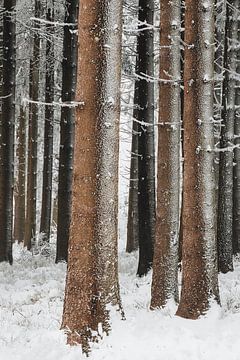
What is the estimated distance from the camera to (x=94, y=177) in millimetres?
5902

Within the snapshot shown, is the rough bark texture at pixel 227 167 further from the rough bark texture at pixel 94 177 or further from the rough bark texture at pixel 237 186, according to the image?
the rough bark texture at pixel 94 177

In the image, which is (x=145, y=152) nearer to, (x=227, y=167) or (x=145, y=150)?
(x=145, y=150)

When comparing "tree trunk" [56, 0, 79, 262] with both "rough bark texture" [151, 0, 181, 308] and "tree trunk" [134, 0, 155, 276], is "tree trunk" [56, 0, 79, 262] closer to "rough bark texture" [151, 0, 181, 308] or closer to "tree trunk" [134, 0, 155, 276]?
"tree trunk" [134, 0, 155, 276]

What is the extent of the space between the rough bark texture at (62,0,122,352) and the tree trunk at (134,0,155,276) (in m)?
4.95

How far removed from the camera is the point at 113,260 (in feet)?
19.8

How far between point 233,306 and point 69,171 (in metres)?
6.93

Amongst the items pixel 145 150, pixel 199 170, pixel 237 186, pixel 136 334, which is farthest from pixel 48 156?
pixel 136 334

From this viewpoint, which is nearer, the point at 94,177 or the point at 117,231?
the point at 94,177

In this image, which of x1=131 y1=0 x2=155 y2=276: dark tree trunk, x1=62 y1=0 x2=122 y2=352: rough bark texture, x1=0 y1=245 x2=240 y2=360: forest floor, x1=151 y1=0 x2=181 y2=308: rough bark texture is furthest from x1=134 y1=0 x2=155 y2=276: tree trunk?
x1=62 y1=0 x2=122 y2=352: rough bark texture

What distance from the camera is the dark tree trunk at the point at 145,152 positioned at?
430 inches

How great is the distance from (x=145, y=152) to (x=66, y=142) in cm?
284

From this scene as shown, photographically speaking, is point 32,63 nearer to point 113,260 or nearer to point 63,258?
point 63,258

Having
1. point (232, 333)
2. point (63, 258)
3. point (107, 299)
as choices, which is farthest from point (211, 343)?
point (63, 258)

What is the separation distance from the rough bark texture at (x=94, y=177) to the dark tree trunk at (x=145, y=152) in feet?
16.2
